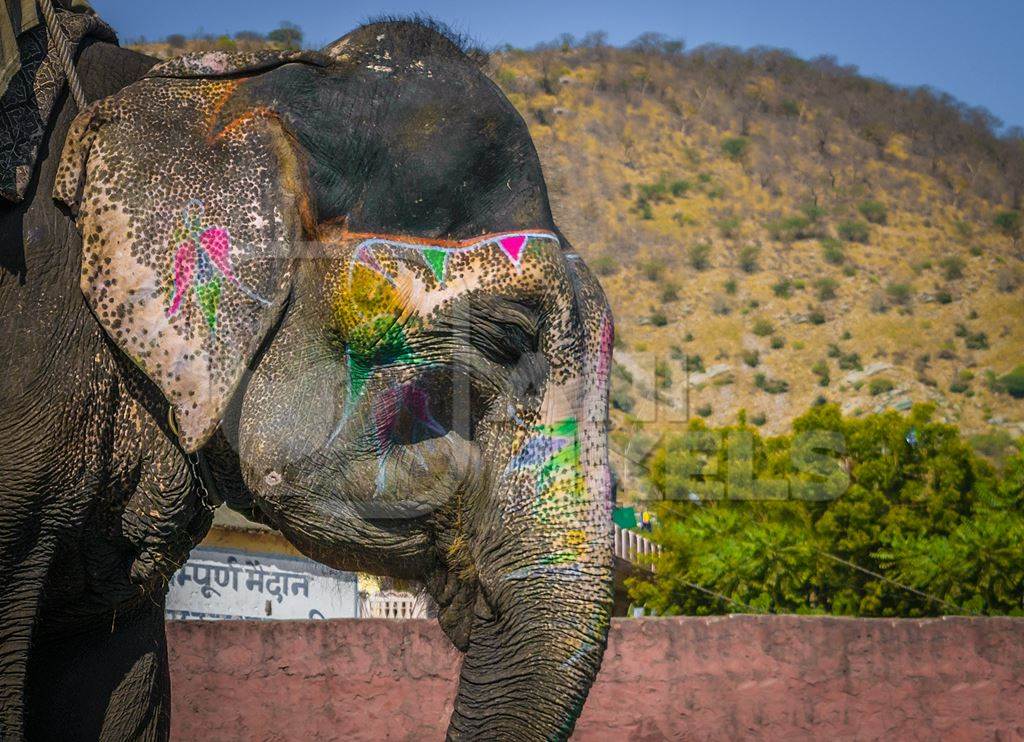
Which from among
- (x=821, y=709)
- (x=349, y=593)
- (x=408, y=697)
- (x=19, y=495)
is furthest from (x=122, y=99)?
(x=349, y=593)

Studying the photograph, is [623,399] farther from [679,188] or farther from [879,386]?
[679,188]

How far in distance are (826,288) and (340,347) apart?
206 feet

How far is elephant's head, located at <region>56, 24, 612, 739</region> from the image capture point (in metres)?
2.88

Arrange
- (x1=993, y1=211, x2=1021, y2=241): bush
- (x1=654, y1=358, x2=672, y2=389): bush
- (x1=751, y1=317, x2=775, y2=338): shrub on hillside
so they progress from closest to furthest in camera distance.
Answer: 1. (x1=654, y1=358, x2=672, y2=389): bush
2. (x1=751, y1=317, x2=775, y2=338): shrub on hillside
3. (x1=993, y1=211, x2=1021, y2=241): bush

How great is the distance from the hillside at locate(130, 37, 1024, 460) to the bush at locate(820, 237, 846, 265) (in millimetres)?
82

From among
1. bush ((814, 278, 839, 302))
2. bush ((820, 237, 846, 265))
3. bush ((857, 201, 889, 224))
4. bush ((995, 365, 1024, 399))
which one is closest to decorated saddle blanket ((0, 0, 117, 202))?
bush ((995, 365, 1024, 399))

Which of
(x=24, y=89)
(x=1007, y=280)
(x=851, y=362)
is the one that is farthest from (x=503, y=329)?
(x=1007, y=280)

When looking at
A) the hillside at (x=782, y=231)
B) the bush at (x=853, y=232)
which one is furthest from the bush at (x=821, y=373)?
the bush at (x=853, y=232)

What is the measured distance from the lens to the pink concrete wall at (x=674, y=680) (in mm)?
8914

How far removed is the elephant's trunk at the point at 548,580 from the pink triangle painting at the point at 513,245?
0.87ft

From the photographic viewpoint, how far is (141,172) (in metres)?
2.91

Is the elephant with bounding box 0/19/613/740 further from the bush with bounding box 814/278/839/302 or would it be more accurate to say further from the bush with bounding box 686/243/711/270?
the bush with bounding box 686/243/711/270

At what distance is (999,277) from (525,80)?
103 feet

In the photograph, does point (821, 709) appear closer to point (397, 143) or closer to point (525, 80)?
point (397, 143)
